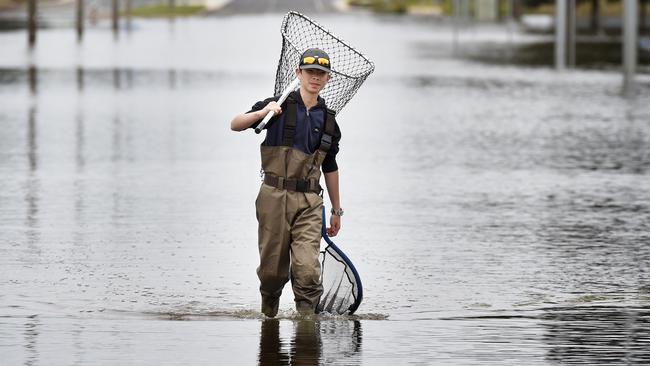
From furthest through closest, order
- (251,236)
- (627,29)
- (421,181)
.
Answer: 1. (627,29)
2. (421,181)
3. (251,236)

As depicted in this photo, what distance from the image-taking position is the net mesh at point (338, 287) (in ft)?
30.1

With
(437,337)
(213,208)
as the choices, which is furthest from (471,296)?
(213,208)

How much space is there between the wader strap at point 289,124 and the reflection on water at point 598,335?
162 centimetres

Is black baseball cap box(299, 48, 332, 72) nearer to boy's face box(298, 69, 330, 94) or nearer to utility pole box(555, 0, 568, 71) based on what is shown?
boy's face box(298, 69, 330, 94)

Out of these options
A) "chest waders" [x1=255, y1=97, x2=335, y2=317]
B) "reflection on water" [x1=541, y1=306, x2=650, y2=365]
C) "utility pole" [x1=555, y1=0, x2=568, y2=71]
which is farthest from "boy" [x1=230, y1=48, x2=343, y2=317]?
"utility pole" [x1=555, y1=0, x2=568, y2=71]

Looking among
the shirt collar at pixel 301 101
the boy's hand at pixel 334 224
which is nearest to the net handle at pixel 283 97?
the shirt collar at pixel 301 101

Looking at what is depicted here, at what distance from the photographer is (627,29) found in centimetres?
3177

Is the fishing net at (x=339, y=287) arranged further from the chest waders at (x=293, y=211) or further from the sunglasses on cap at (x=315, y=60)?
the sunglasses on cap at (x=315, y=60)

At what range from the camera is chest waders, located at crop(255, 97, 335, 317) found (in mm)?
8789

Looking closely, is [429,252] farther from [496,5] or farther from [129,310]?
[496,5]

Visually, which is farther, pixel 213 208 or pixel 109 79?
pixel 109 79

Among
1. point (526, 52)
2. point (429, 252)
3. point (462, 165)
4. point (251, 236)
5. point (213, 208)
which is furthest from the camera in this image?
point (526, 52)

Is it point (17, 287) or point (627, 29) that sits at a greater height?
point (627, 29)

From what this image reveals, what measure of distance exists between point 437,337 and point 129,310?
1.80 metres
